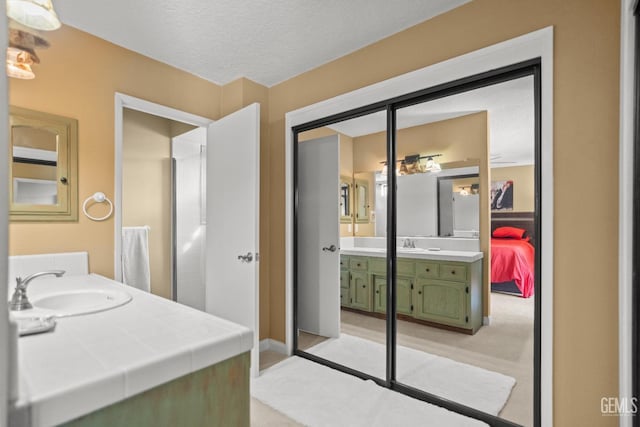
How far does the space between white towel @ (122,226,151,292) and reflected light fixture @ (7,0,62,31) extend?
216 cm

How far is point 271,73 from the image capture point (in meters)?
2.74

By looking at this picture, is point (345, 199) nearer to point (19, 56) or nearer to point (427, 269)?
point (427, 269)

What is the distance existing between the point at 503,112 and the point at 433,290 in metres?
1.22

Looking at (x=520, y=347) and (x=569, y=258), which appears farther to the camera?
(x=520, y=347)

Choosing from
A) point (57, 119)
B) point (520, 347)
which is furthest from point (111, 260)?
point (520, 347)

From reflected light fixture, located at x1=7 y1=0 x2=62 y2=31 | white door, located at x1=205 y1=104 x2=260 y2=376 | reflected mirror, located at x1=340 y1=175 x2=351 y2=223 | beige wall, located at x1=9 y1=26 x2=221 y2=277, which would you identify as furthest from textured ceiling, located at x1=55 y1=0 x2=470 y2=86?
reflected mirror, located at x1=340 y1=175 x2=351 y2=223

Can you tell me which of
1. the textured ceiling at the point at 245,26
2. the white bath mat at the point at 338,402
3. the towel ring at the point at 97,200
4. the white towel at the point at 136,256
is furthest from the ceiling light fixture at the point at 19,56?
the white bath mat at the point at 338,402

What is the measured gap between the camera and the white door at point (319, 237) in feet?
8.93

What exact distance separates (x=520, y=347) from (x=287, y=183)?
2.00 meters

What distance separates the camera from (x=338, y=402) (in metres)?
2.02

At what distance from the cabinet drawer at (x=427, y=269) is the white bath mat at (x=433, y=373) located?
524mm

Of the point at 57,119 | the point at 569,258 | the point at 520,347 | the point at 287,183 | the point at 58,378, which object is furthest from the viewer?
the point at 287,183

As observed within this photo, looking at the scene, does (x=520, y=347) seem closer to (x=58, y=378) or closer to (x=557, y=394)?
(x=557, y=394)

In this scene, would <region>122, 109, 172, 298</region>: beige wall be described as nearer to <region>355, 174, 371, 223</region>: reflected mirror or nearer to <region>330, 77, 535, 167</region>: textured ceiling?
<region>355, 174, 371, 223</region>: reflected mirror
